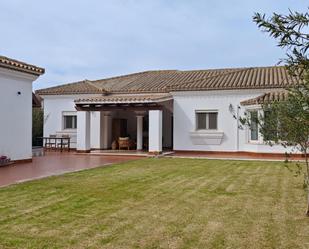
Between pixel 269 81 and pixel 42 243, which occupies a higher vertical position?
pixel 269 81

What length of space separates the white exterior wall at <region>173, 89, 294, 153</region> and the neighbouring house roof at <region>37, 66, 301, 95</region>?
54 cm

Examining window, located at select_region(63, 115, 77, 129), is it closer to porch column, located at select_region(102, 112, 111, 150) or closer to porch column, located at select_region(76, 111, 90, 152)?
porch column, located at select_region(102, 112, 111, 150)

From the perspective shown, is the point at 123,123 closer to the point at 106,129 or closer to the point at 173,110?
the point at 106,129

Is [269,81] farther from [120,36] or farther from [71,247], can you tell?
[71,247]

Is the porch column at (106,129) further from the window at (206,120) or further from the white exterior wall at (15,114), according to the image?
the white exterior wall at (15,114)

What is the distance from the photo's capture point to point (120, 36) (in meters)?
31.8

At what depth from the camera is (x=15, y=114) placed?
63.0 feet

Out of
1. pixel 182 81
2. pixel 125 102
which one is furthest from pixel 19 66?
pixel 182 81

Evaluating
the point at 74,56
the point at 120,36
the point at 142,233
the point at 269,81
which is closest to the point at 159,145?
the point at 269,81

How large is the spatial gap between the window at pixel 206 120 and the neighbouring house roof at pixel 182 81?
184cm

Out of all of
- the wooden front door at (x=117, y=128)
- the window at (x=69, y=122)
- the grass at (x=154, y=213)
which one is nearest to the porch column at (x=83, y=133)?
the window at (x=69, y=122)

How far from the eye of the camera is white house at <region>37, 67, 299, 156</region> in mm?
26000

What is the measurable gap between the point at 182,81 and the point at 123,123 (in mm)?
6133

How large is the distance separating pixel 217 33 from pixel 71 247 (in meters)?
22.9
